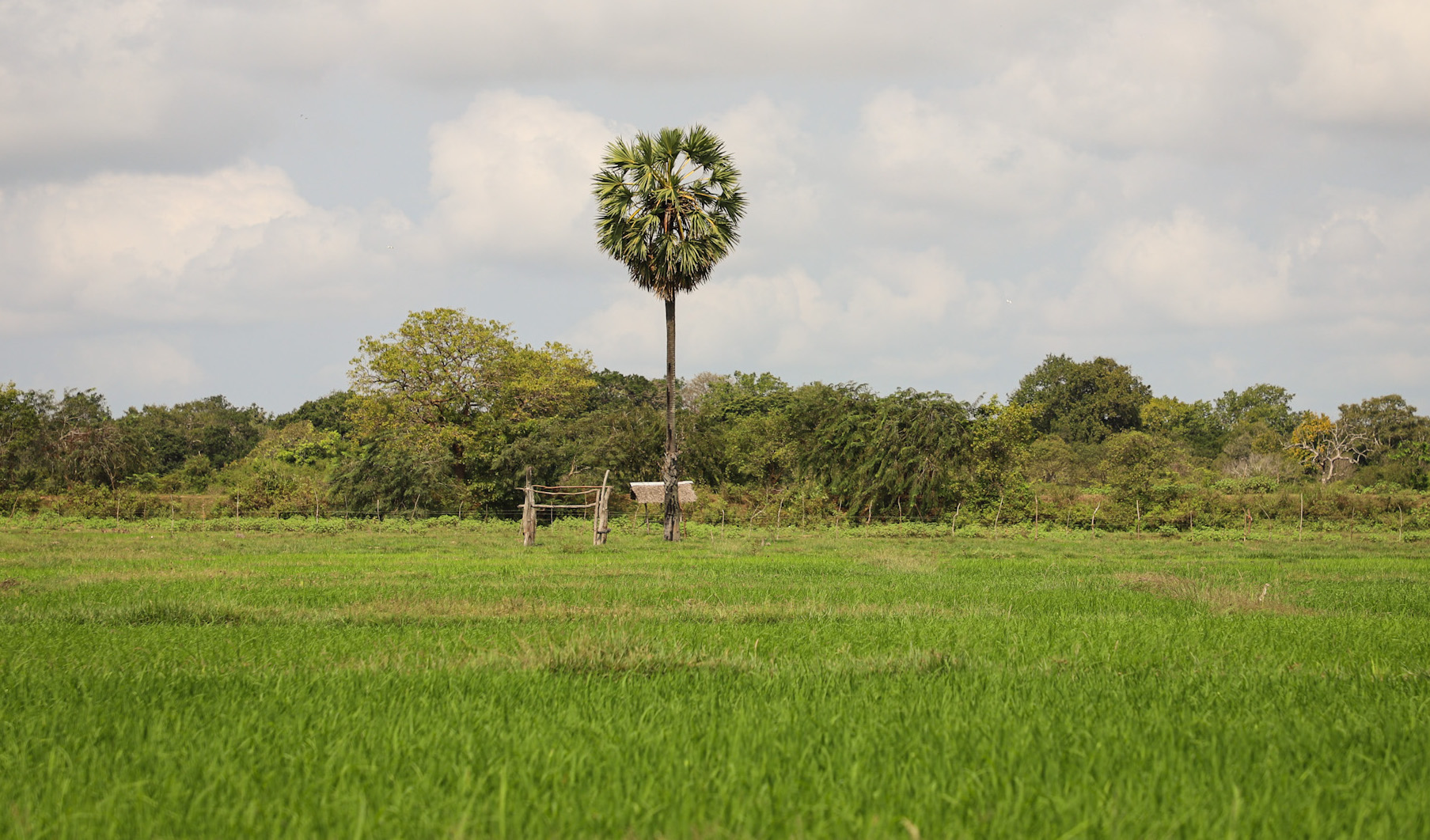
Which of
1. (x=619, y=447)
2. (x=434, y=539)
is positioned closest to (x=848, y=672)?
(x=434, y=539)

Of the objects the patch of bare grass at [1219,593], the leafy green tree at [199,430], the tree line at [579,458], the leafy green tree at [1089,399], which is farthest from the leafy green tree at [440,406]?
the leafy green tree at [1089,399]

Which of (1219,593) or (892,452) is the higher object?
(892,452)

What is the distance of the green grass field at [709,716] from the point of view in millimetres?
3104

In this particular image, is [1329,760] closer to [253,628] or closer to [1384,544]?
[253,628]

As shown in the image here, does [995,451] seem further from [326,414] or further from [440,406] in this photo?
[326,414]

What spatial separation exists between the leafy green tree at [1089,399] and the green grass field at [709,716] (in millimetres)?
62803

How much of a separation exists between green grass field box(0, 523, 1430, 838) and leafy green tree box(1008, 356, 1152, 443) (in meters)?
62.8

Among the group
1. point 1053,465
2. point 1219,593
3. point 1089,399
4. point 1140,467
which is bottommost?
point 1219,593

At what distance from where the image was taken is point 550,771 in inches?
138

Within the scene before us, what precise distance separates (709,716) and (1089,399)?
74.5 metres

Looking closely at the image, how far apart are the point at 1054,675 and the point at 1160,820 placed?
3.12 metres

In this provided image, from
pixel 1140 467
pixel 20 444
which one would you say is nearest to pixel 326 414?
pixel 20 444

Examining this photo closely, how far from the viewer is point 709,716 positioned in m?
4.68

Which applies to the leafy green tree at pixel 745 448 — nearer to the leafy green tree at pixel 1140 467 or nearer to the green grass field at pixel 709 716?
the leafy green tree at pixel 1140 467
